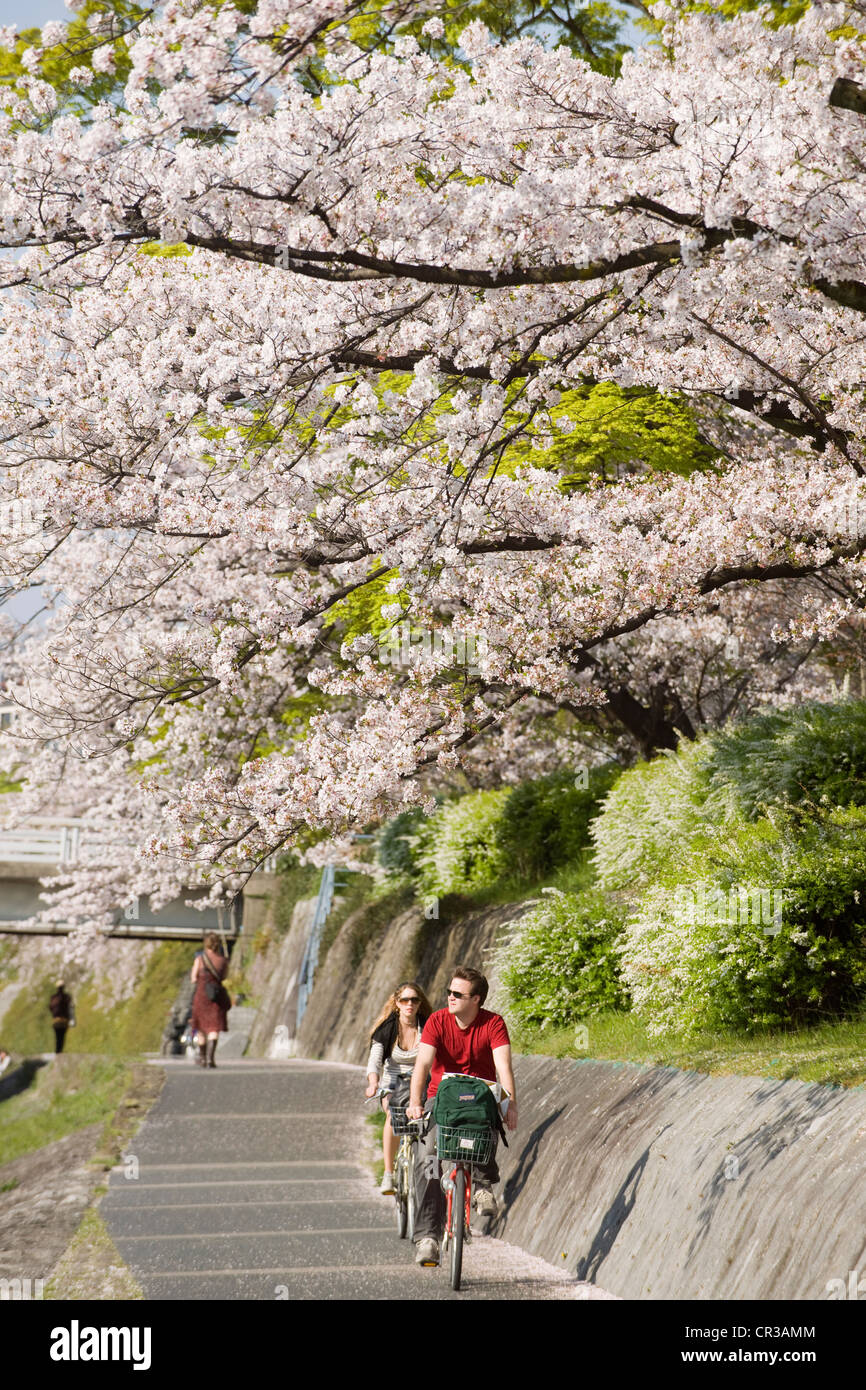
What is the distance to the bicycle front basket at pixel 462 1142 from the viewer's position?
7.76 meters

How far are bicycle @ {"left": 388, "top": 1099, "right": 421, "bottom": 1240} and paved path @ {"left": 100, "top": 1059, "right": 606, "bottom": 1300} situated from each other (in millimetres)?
224

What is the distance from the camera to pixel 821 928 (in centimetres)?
858

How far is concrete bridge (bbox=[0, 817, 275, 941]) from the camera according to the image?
34.6 metres

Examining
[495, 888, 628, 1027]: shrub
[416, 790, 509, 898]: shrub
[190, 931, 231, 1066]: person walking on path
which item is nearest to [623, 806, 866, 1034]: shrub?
[495, 888, 628, 1027]: shrub

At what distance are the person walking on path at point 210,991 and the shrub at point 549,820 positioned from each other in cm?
418

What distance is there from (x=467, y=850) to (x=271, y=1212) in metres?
9.87

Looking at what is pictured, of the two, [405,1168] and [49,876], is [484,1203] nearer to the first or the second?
[405,1168]

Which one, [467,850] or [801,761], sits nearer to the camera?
[801,761]

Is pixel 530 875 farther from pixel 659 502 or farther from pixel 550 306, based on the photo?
pixel 550 306

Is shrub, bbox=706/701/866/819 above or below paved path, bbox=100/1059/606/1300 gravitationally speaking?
above

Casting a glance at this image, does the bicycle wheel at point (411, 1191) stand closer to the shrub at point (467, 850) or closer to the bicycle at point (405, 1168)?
the bicycle at point (405, 1168)

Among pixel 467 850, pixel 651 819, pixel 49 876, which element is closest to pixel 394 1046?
pixel 651 819

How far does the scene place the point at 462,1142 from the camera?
25.5 feet

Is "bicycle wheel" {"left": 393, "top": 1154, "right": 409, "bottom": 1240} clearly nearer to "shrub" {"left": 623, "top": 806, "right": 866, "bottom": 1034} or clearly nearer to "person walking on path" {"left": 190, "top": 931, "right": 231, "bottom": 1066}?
"shrub" {"left": 623, "top": 806, "right": 866, "bottom": 1034}
